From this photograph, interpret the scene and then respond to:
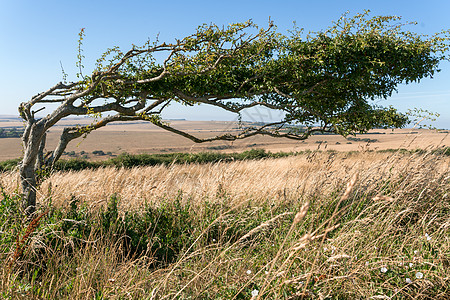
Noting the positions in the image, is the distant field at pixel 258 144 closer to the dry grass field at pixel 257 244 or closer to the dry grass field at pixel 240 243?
the dry grass field at pixel 240 243

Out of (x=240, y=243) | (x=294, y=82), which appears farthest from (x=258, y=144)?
(x=240, y=243)

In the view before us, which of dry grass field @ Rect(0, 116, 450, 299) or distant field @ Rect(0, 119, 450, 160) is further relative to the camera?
distant field @ Rect(0, 119, 450, 160)

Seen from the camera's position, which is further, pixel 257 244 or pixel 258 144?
pixel 258 144

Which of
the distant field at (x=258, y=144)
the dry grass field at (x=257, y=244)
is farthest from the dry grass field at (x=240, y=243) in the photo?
the distant field at (x=258, y=144)

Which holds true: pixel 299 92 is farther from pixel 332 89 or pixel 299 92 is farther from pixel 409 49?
pixel 409 49

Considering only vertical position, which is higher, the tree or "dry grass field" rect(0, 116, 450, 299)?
the tree

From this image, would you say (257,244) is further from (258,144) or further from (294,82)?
(258,144)

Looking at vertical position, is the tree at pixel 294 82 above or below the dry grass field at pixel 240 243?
above

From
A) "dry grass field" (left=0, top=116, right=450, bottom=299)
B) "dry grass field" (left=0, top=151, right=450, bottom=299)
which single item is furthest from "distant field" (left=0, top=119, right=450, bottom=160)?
"dry grass field" (left=0, top=151, right=450, bottom=299)

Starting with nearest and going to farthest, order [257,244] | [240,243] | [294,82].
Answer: [257,244], [240,243], [294,82]

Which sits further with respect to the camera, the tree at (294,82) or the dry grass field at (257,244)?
the tree at (294,82)

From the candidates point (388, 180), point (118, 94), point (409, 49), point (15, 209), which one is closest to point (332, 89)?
point (409, 49)

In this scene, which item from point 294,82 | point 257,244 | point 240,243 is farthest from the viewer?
point 294,82

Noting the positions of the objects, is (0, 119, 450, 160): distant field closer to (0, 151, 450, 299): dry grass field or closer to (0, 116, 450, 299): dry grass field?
(0, 116, 450, 299): dry grass field
